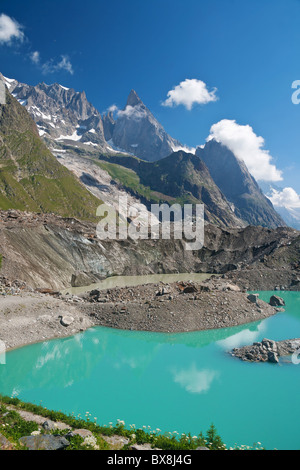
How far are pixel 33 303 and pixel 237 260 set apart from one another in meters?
66.5

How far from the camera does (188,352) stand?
2709cm

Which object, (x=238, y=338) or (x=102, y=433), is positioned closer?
(x=102, y=433)

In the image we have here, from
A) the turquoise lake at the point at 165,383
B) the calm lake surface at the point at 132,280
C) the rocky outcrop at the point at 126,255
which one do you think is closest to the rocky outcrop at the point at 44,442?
the turquoise lake at the point at 165,383

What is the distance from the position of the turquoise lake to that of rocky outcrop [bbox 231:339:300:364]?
2.65ft

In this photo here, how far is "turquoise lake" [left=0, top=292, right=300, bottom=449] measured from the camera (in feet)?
52.9

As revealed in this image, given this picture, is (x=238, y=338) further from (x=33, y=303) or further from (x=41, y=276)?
(x=41, y=276)

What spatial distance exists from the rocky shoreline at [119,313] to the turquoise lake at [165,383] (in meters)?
1.22

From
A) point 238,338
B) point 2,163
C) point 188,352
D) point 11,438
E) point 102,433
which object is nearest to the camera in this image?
point 11,438

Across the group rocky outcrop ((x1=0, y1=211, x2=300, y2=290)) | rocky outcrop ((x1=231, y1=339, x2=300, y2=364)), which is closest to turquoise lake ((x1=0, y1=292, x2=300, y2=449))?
rocky outcrop ((x1=231, y1=339, x2=300, y2=364))

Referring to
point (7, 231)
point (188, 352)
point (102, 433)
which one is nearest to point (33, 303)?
point (188, 352)

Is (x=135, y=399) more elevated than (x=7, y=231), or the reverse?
(x=7, y=231)

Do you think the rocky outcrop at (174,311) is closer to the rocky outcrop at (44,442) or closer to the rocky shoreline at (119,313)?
the rocky shoreline at (119,313)

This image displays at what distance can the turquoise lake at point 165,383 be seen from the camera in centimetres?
1612

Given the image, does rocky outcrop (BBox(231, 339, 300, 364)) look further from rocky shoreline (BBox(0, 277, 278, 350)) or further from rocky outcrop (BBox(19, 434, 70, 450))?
rocky outcrop (BBox(19, 434, 70, 450))
